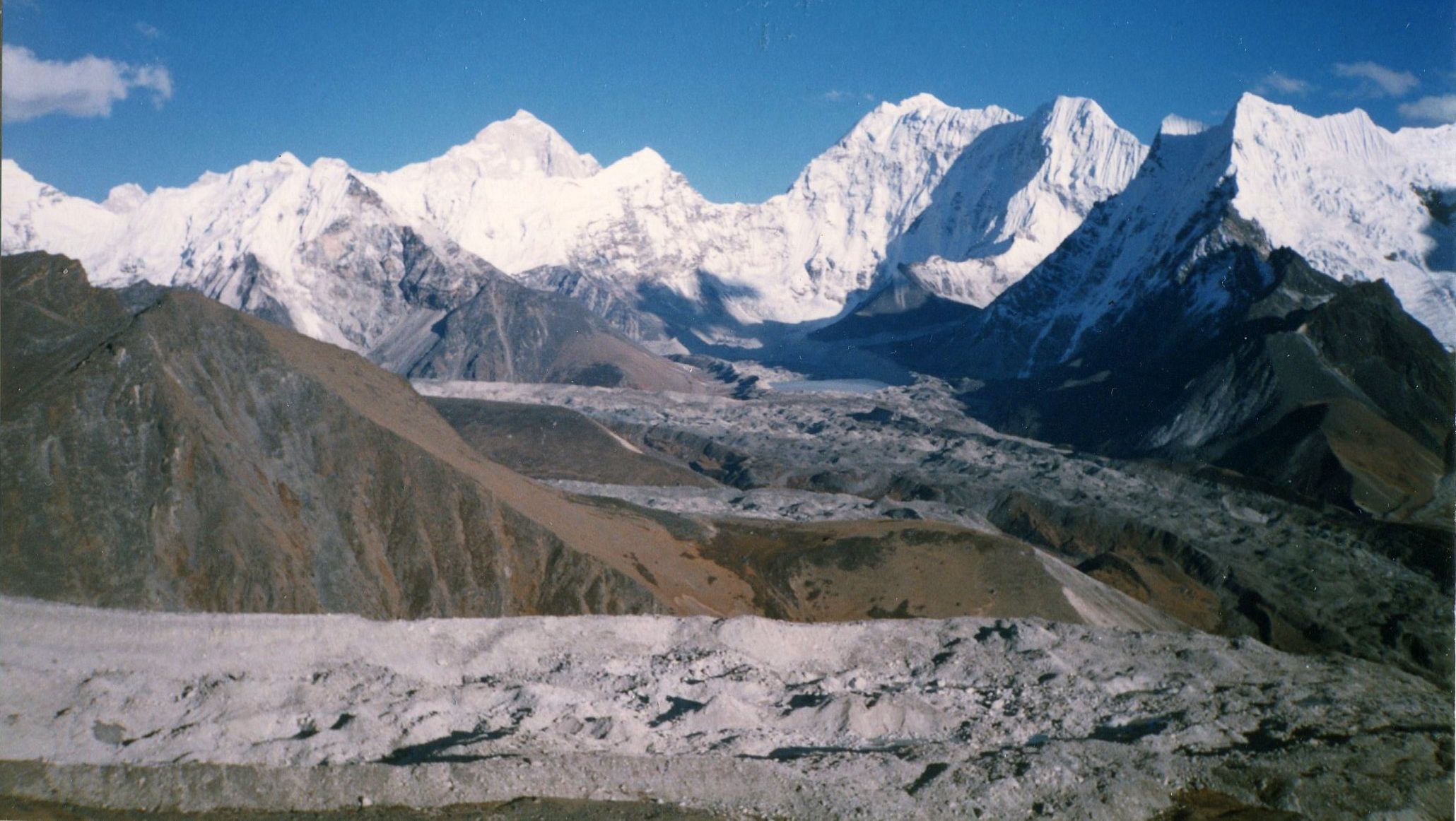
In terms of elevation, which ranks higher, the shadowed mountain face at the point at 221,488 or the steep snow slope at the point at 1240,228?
the steep snow slope at the point at 1240,228

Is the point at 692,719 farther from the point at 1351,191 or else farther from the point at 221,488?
the point at 1351,191

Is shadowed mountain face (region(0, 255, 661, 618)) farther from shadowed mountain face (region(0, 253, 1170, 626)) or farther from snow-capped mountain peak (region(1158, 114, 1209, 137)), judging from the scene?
snow-capped mountain peak (region(1158, 114, 1209, 137))

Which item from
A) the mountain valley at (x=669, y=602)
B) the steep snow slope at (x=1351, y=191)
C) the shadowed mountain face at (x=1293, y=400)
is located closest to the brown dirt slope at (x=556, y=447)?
the mountain valley at (x=669, y=602)

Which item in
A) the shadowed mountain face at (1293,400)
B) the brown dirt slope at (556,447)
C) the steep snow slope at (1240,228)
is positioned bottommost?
the brown dirt slope at (556,447)

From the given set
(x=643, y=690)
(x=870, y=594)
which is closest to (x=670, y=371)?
(x=870, y=594)

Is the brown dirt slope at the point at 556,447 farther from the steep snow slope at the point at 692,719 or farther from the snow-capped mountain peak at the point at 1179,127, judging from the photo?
the snow-capped mountain peak at the point at 1179,127

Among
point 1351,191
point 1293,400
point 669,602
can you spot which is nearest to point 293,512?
point 669,602

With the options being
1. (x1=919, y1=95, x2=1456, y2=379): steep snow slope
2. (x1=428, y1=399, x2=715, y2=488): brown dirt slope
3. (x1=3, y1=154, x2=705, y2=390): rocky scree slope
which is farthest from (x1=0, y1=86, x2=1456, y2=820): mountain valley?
(x1=3, y1=154, x2=705, y2=390): rocky scree slope

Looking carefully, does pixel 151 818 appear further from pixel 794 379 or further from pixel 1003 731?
pixel 794 379
